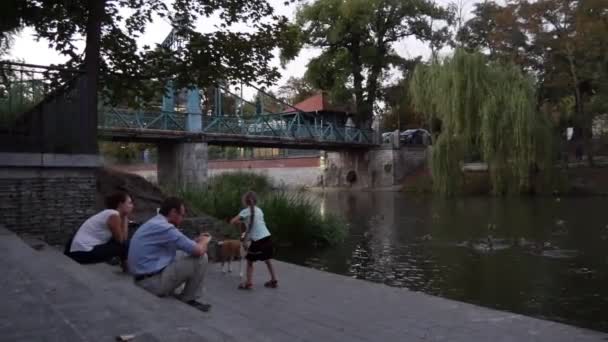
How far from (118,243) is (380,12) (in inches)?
1780

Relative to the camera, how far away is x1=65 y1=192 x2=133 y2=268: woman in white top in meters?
7.58

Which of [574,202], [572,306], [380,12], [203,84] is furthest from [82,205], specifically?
[380,12]

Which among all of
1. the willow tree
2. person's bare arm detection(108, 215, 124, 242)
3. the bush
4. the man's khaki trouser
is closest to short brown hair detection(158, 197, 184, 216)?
the man's khaki trouser

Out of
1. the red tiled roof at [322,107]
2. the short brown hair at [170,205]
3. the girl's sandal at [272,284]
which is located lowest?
the girl's sandal at [272,284]

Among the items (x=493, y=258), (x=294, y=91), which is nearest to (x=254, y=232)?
(x=493, y=258)

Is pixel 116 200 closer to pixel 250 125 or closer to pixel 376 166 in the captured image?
pixel 250 125

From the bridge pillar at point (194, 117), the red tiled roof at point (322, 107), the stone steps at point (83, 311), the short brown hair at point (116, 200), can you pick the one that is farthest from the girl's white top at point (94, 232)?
the red tiled roof at point (322, 107)

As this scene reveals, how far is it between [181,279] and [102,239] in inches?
85.4

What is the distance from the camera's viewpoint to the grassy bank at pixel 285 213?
15.8 m

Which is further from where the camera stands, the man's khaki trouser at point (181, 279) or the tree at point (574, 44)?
the tree at point (574, 44)

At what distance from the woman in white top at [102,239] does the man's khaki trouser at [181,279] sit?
1743mm

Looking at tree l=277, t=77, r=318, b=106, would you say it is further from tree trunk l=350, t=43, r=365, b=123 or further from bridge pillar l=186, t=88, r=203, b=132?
bridge pillar l=186, t=88, r=203, b=132

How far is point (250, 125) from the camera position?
147 ft

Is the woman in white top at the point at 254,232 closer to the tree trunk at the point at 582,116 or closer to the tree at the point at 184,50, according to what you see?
the tree at the point at 184,50
